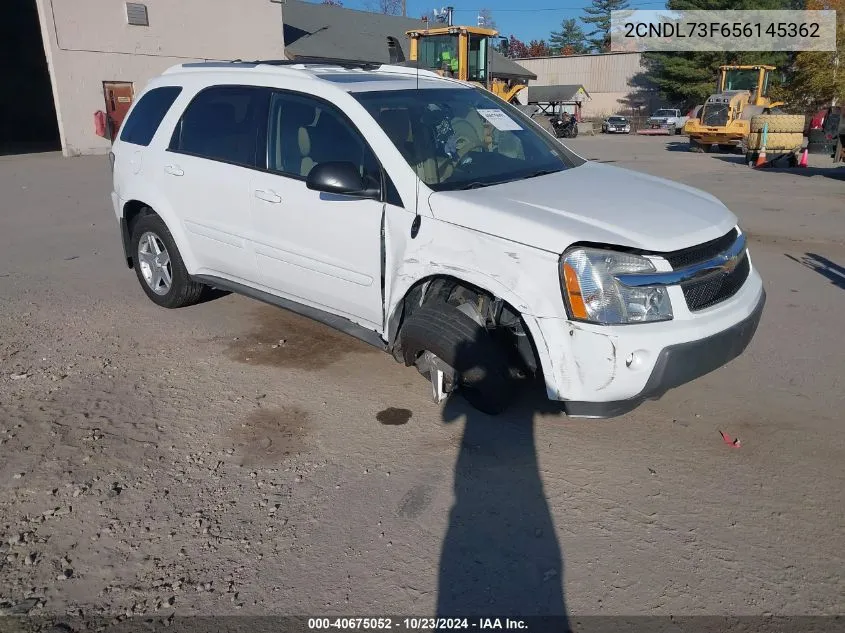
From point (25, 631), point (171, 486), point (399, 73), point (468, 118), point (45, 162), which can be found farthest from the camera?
point (45, 162)

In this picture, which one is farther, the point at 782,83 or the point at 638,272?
the point at 782,83

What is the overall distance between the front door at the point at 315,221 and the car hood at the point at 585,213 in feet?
1.86

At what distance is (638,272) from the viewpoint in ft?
10.7

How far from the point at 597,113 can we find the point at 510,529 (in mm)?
65288

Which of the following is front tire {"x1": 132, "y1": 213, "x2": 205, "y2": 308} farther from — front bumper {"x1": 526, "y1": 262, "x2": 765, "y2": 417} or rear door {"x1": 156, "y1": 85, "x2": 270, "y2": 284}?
front bumper {"x1": 526, "y1": 262, "x2": 765, "y2": 417}

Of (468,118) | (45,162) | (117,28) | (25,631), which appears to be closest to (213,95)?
(468,118)

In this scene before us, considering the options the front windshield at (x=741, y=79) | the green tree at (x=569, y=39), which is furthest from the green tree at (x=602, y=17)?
the front windshield at (x=741, y=79)

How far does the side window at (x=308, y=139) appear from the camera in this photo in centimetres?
413

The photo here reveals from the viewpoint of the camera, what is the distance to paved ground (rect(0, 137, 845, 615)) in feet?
8.98

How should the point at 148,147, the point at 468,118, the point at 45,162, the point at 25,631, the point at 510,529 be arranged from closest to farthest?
the point at 25,631 < the point at 510,529 < the point at 468,118 < the point at 148,147 < the point at 45,162

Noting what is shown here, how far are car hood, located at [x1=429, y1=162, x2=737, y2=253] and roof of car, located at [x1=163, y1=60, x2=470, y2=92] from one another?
112cm

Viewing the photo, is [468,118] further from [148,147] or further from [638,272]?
[148,147]

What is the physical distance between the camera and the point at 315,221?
4238mm

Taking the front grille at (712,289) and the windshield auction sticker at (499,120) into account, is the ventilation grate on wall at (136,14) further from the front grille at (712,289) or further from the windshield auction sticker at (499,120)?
the front grille at (712,289)
